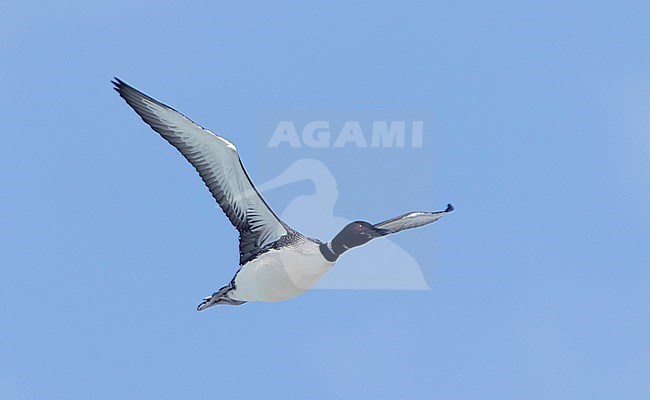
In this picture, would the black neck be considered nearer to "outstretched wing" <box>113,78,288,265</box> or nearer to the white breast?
the white breast

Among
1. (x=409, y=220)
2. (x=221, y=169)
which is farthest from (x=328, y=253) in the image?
(x=221, y=169)

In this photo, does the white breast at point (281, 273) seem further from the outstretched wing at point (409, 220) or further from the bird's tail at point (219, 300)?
the outstretched wing at point (409, 220)

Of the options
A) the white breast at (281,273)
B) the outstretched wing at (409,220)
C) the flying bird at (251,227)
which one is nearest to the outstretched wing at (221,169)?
the flying bird at (251,227)

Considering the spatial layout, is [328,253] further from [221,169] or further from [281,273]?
[221,169]

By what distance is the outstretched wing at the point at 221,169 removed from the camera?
18.2 m

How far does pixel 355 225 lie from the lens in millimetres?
17609

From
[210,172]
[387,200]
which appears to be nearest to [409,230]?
[387,200]

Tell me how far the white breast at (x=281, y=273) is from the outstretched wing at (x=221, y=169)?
536 mm

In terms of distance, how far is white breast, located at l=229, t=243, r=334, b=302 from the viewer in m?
18.2

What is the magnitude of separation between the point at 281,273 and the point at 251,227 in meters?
1.42

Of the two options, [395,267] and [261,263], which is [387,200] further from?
[261,263]

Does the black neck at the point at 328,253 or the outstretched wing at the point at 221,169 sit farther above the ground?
the outstretched wing at the point at 221,169

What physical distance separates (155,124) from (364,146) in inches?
130

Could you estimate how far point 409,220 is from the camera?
1836 centimetres
